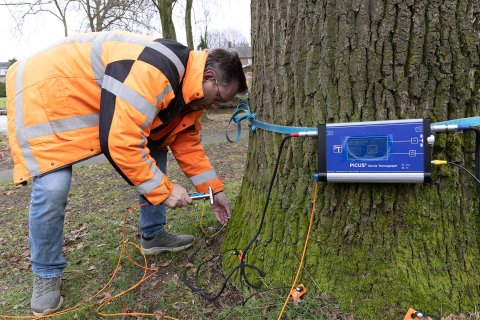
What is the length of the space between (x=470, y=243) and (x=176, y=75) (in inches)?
62.5

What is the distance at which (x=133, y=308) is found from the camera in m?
2.13

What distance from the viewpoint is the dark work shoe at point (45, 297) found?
219 centimetres

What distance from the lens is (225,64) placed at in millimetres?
2053

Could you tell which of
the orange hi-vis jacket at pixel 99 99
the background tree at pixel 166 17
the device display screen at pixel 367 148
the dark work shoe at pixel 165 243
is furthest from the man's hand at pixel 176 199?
the background tree at pixel 166 17

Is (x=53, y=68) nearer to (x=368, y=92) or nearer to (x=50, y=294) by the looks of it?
(x=50, y=294)

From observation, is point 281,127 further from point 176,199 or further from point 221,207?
point 221,207

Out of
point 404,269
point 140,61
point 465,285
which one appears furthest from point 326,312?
point 140,61

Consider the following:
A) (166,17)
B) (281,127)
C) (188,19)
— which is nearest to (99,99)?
(281,127)

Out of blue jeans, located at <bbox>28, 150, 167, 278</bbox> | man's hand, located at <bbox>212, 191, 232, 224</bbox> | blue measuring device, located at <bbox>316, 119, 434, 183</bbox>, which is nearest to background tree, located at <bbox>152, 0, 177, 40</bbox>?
man's hand, located at <bbox>212, 191, 232, 224</bbox>

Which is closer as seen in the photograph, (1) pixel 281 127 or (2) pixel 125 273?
(1) pixel 281 127

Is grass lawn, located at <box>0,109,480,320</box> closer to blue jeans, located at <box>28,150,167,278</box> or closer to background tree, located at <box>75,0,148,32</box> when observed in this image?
blue jeans, located at <box>28,150,167,278</box>

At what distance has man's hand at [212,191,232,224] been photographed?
2.61 m

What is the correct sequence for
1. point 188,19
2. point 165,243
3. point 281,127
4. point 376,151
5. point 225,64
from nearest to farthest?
point 376,151
point 281,127
point 225,64
point 165,243
point 188,19

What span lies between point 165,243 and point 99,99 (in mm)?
1107
